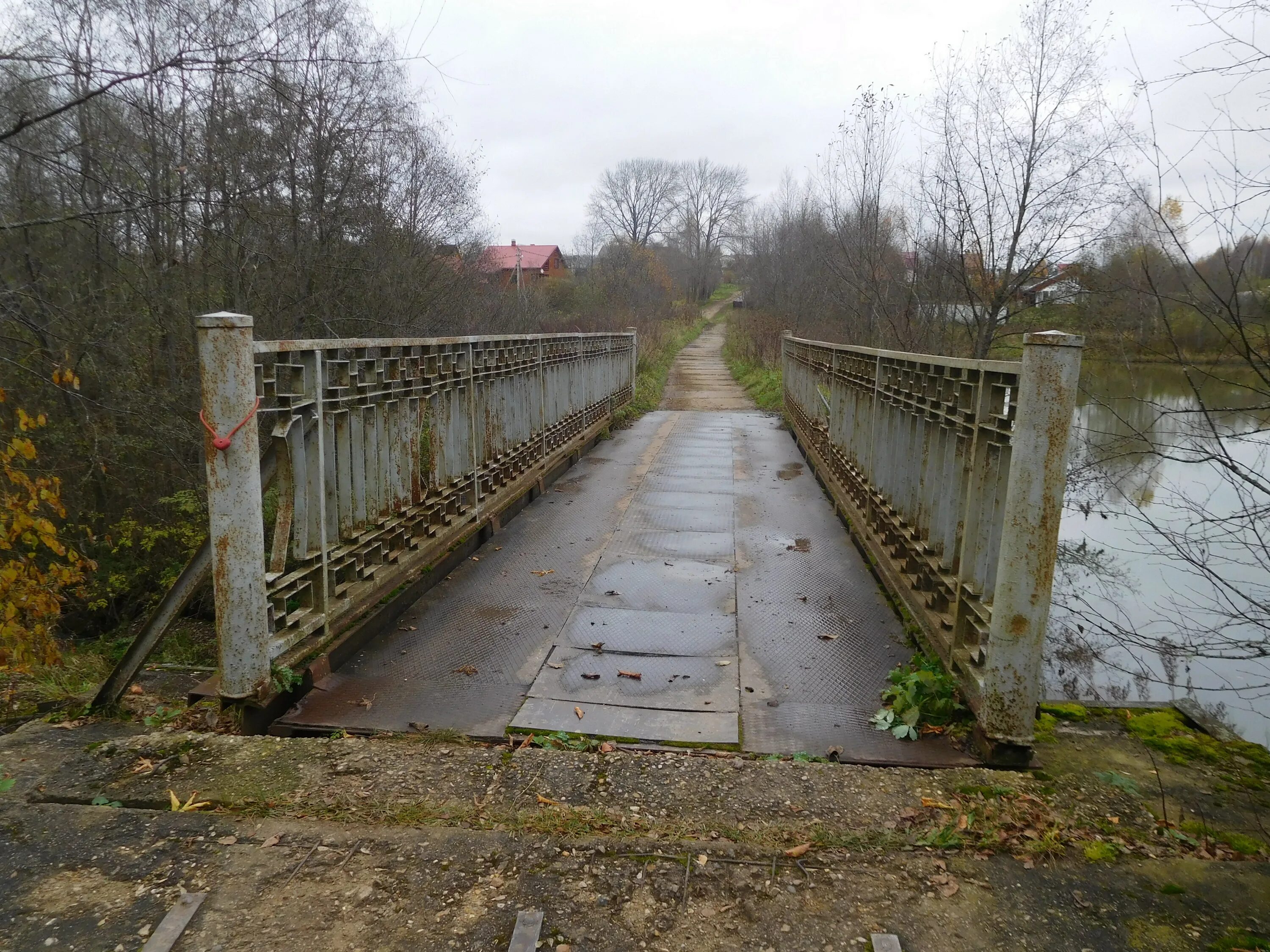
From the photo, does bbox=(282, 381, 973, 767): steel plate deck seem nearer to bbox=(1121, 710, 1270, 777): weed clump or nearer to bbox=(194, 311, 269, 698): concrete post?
bbox=(194, 311, 269, 698): concrete post

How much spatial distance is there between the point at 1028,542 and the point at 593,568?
3510 mm

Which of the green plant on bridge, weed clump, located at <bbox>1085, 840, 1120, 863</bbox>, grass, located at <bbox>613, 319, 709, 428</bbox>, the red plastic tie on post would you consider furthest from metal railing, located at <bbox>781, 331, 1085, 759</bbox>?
grass, located at <bbox>613, 319, 709, 428</bbox>

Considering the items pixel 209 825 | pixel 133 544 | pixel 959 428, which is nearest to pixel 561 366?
pixel 133 544

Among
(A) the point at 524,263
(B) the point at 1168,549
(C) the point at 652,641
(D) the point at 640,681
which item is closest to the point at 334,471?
(D) the point at 640,681

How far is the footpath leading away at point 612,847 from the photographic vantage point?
2150 mm


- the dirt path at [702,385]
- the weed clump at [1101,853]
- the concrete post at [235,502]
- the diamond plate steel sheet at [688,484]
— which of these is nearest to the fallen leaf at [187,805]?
the concrete post at [235,502]

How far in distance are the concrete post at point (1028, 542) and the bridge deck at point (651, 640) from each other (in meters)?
0.30

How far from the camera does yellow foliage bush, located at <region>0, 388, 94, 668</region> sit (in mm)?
5277

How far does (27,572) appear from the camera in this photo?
20.5 ft

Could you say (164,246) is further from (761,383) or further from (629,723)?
(761,383)

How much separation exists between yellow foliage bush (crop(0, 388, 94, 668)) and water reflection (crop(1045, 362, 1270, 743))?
6.30 meters

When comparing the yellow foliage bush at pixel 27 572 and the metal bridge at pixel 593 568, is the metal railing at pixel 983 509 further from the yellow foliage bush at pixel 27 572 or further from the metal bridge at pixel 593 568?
the yellow foliage bush at pixel 27 572

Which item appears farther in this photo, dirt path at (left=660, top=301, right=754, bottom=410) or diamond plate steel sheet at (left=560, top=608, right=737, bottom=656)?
dirt path at (left=660, top=301, right=754, bottom=410)

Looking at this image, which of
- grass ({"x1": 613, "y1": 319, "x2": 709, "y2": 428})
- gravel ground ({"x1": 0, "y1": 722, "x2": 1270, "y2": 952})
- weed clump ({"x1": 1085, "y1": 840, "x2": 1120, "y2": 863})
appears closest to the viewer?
gravel ground ({"x1": 0, "y1": 722, "x2": 1270, "y2": 952})
